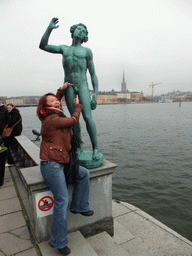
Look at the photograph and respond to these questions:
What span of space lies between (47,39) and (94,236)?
3.15 metres

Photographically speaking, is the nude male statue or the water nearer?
the nude male statue

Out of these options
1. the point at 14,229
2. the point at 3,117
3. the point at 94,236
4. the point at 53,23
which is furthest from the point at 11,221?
the point at 3,117

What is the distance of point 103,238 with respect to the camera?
3.33m

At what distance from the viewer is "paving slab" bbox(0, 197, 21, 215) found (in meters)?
3.77

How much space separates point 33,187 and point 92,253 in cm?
110

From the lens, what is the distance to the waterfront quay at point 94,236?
277 centimetres

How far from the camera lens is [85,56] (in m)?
3.44

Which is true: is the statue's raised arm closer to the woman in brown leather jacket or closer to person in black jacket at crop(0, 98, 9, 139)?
the woman in brown leather jacket

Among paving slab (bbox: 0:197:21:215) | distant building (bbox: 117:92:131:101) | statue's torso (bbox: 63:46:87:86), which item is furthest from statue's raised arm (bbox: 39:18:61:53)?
distant building (bbox: 117:92:131:101)

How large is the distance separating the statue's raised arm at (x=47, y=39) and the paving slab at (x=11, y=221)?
8.96 feet

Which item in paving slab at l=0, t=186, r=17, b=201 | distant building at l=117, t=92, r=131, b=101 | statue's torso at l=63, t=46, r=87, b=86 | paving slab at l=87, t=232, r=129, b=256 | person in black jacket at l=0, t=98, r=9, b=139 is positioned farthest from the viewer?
distant building at l=117, t=92, r=131, b=101

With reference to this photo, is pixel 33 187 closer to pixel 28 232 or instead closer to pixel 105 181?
pixel 28 232

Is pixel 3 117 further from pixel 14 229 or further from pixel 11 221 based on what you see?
pixel 14 229

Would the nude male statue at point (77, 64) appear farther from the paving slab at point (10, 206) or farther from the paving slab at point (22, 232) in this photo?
the paving slab at point (10, 206)
